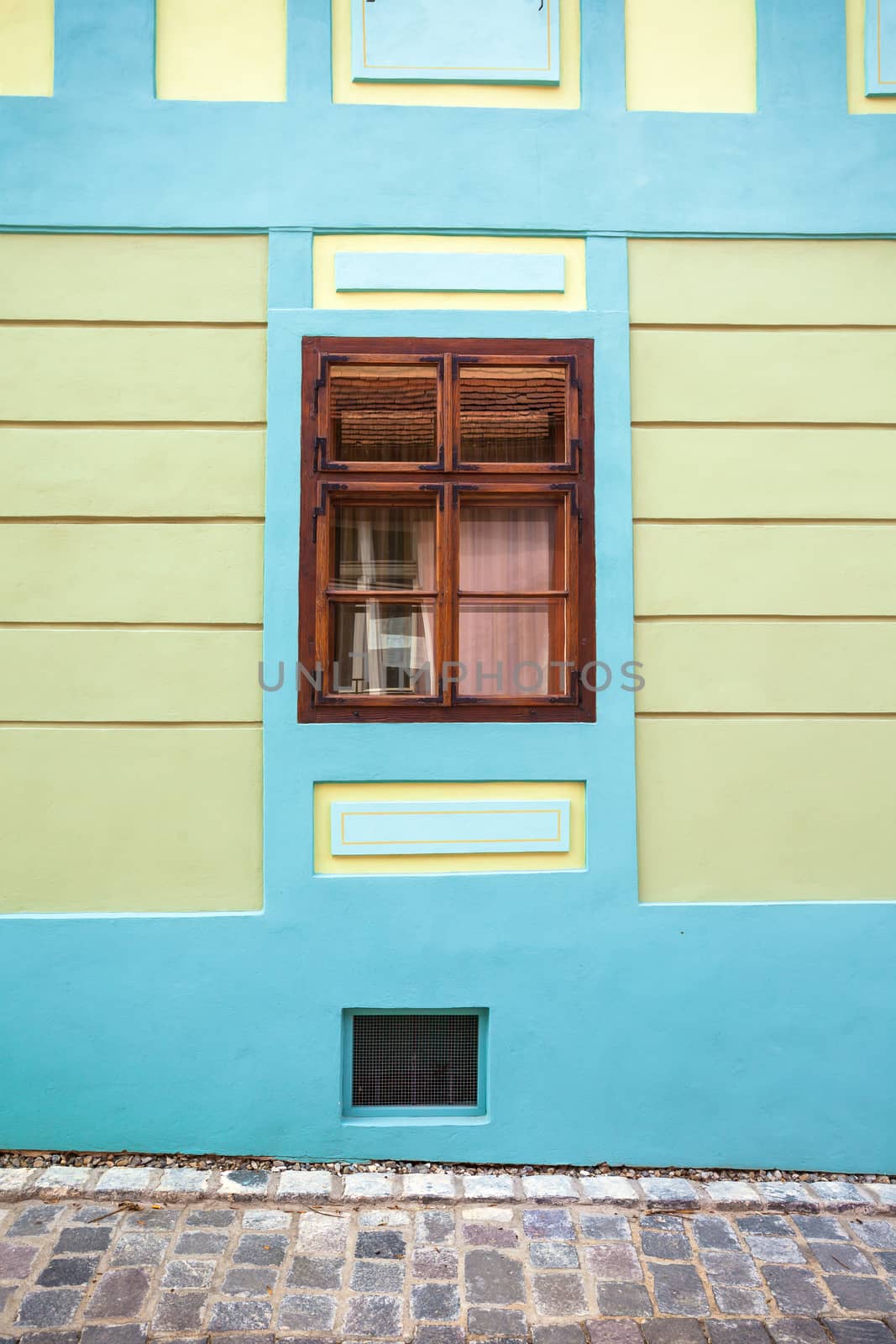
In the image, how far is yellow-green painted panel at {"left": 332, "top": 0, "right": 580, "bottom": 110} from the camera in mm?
3652

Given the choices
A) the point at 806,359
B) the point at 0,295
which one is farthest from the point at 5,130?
the point at 806,359

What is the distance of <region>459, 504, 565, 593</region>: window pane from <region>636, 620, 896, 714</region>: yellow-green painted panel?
1.57 feet

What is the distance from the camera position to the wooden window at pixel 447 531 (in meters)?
Answer: 3.61

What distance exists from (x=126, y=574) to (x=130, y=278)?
1212 millimetres

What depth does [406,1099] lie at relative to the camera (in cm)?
365

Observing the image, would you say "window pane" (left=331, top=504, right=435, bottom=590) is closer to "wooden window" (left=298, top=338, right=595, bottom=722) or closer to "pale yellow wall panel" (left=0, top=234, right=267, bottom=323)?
"wooden window" (left=298, top=338, right=595, bottom=722)

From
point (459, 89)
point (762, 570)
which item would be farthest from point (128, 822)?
point (459, 89)

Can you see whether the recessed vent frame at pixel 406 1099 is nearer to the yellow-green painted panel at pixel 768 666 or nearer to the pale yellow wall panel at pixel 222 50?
the yellow-green painted panel at pixel 768 666

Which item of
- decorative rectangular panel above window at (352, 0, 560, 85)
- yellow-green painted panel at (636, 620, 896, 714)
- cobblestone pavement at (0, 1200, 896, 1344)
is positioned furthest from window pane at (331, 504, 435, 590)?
cobblestone pavement at (0, 1200, 896, 1344)

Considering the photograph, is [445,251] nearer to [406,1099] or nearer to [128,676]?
[128,676]

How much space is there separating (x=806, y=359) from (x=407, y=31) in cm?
214

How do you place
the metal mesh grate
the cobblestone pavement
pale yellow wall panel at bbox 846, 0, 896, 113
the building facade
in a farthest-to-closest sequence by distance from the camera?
1. pale yellow wall panel at bbox 846, 0, 896, 113
2. the metal mesh grate
3. the building facade
4. the cobblestone pavement

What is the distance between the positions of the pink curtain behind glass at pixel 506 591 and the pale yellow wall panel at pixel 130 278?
4.27 feet

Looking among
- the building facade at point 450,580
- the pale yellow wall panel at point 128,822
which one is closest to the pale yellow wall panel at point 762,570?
the building facade at point 450,580
